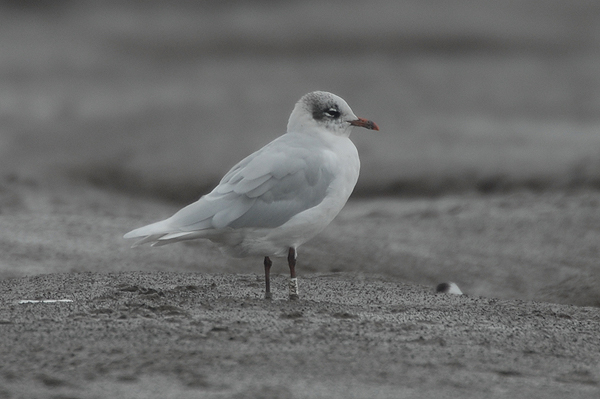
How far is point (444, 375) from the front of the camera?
3396 millimetres

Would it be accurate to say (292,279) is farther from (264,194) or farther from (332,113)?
(332,113)

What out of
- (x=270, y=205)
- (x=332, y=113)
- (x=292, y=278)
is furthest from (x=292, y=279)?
(x=332, y=113)

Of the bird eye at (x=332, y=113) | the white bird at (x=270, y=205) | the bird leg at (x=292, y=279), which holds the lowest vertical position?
the bird leg at (x=292, y=279)

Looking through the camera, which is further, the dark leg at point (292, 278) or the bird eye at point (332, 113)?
the bird eye at point (332, 113)

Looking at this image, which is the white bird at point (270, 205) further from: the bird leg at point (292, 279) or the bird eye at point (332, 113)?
the bird eye at point (332, 113)

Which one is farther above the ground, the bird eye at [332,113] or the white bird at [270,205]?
the bird eye at [332,113]

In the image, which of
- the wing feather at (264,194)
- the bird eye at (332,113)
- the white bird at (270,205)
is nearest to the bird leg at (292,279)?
the white bird at (270,205)

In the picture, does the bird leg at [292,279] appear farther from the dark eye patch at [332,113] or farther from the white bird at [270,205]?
the dark eye patch at [332,113]

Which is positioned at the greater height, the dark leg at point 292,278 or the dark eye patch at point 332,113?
the dark eye patch at point 332,113

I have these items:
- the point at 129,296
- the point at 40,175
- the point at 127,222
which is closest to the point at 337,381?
the point at 129,296

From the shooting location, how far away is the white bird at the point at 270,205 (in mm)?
4926

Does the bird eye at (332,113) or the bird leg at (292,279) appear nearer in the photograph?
the bird leg at (292,279)

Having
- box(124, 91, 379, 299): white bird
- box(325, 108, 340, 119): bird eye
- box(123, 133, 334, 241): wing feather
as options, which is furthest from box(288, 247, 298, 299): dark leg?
box(325, 108, 340, 119): bird eye

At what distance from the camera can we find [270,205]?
4.97 m
